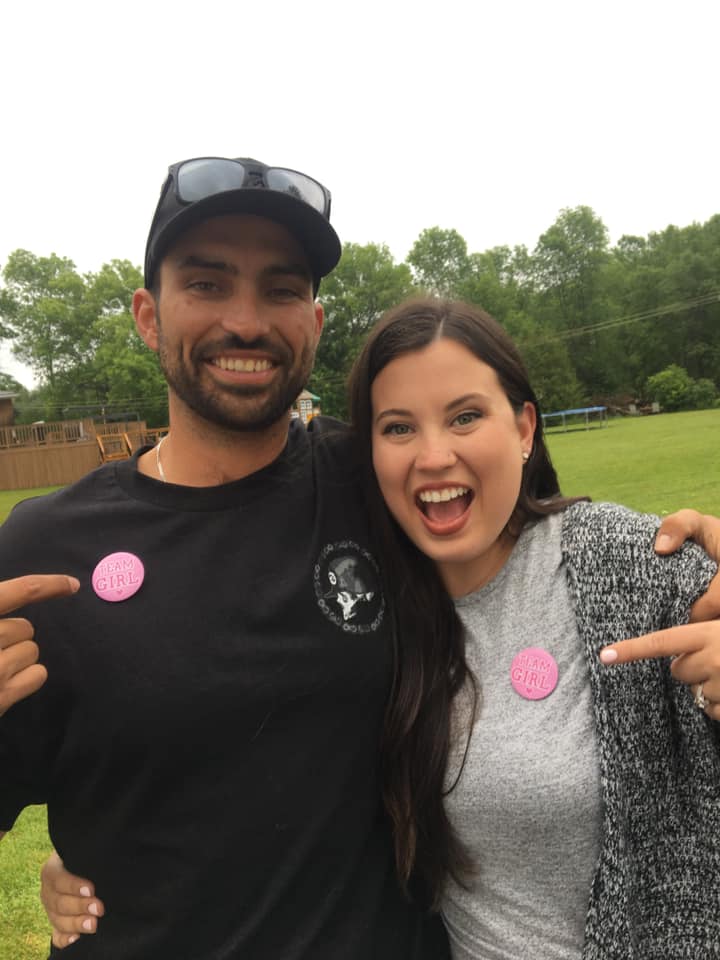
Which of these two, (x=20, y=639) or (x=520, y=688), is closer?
(x=20, y=639)

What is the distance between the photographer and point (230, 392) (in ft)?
6.98

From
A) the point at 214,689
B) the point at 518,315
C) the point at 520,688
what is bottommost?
the point at 520,688

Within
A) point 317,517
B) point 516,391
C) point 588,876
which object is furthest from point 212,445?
point 588,876

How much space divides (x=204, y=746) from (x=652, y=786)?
1132mm

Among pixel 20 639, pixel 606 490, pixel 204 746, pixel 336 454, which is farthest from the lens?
pixel 606 490

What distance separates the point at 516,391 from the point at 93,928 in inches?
76.7

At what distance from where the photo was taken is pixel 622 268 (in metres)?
69.2

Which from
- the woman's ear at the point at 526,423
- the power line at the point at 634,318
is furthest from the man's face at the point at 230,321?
the power line at the point at 634,318

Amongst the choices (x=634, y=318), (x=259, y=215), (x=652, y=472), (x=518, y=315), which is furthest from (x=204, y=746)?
(x=634, y=318)

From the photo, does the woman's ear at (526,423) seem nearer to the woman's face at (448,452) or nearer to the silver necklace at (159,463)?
the woman's face at (448,452)

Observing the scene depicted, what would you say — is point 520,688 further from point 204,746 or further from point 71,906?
point 71,906

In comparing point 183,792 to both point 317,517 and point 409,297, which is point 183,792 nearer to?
point 317,517

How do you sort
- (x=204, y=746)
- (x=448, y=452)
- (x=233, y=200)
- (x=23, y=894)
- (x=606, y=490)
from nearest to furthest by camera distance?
(x=204, y=746)
(x=448, y=452)
(x=233, y=200)
(x=23, y=894)
(x=606, y=490)

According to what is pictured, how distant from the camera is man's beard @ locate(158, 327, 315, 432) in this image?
213 cm
